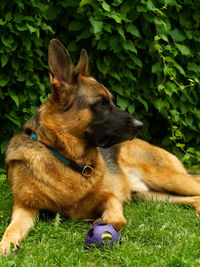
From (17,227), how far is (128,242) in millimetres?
856

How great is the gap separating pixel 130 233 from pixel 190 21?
3582 mm

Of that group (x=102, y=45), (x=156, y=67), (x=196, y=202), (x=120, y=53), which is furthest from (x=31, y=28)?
(x=196, y=202)

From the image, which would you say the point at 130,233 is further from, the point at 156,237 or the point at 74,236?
the point at 74,236

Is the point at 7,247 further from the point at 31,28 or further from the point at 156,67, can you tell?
the point at 156,67

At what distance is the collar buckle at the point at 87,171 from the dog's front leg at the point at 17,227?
52cm

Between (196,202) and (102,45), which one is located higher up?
(102,45)

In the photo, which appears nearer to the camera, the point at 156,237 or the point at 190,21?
the point at 156,237

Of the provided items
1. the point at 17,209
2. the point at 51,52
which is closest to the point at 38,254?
the point at 17,209

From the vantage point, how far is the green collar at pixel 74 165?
11.3 ft

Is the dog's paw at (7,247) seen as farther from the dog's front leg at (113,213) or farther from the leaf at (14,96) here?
the leaf at (14,96)

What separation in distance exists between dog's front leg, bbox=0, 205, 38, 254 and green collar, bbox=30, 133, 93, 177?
1.58 feet

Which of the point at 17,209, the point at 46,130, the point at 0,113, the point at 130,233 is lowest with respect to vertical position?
the point at 0,113

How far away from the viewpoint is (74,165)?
3.47 meters

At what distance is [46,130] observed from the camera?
11.3 ft
